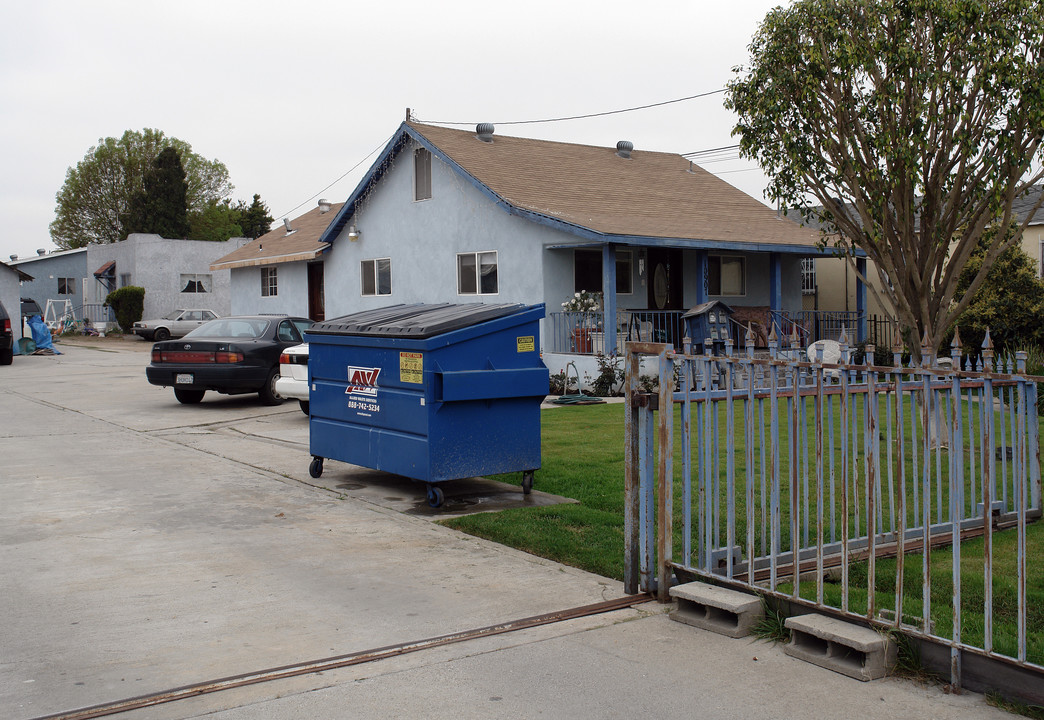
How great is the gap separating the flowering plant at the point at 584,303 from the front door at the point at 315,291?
452 inches

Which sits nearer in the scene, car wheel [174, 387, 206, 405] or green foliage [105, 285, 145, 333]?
car wheel [174, 387, 206, 405]

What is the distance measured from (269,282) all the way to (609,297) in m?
16.1

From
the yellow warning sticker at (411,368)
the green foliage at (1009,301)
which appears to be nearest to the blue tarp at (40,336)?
the green foliage at (1009,301)

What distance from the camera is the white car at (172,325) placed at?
39.6m

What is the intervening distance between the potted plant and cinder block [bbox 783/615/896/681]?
1409cm

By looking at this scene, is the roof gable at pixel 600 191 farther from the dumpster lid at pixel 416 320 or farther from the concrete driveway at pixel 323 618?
the concrete driveway at pixel 323 618

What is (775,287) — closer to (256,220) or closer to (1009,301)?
(1009,301)

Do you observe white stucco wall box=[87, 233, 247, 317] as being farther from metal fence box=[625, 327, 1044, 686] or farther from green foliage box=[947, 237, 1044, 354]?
metal fence box=[625, 327, 1044, 686]

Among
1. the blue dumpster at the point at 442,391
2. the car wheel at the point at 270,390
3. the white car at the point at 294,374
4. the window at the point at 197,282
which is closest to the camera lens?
the blue dumpster at the point at 442,391

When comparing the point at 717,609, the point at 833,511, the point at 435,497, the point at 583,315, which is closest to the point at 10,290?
the point at 583,315

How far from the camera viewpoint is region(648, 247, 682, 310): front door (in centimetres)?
2153

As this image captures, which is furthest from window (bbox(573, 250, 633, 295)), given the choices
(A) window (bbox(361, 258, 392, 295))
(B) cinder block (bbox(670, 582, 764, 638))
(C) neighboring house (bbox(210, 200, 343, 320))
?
(B) cinder block (bbox(670, 582, 764, 638))

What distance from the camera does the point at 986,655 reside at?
4.19 metres

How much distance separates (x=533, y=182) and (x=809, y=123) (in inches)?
408
